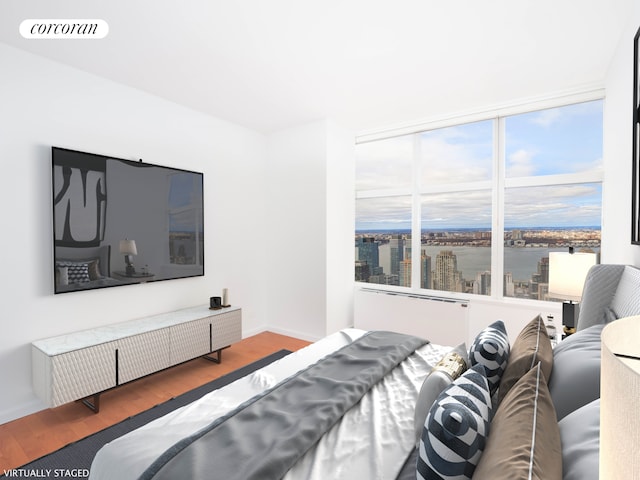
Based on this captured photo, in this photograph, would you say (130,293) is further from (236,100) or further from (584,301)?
(584,301)

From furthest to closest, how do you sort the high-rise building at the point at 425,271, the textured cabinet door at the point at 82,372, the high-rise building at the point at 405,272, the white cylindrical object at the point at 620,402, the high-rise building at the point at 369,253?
the high-rise building at the point at 369,253, the high-rise building at the point at 405,272, the high-rise building at the point at 425,271, the textured cabinet door at the point at 82,372, the white cylindrical object at the point at 620,402

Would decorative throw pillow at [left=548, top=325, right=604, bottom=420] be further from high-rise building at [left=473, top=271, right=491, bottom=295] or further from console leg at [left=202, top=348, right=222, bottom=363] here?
console leg at [left=202, top=348, right=222, bottom=363]

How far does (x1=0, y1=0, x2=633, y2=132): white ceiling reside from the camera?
2.10 metres

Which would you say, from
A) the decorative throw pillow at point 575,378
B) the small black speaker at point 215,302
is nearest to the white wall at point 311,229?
the small black speaker at point 215,302

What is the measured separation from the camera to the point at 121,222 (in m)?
2.99

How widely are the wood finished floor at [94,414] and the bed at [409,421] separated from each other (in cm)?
129

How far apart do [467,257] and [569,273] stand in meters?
1.44

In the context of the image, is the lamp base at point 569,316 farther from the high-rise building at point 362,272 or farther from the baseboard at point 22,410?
the baseboard at point 22,410

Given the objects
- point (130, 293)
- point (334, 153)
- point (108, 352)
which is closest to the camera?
point (108, 352)

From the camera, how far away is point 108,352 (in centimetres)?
254

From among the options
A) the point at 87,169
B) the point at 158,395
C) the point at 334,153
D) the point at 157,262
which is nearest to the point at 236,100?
the point at 334,153

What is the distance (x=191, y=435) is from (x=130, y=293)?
229cm

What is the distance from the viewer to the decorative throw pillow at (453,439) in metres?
0.91

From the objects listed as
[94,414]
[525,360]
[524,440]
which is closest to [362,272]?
[94,414]
